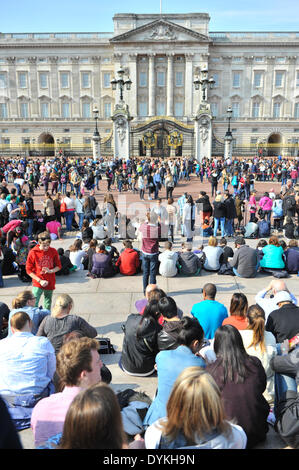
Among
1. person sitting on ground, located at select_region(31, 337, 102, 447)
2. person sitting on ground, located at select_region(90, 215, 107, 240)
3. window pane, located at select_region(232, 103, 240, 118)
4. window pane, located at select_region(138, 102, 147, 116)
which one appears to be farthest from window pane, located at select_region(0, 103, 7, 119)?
person sitting on ground, located at select_region(31, 337, 102, 447)

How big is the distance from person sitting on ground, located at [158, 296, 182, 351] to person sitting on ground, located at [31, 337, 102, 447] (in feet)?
4.65

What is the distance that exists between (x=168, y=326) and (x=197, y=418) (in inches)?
85.8

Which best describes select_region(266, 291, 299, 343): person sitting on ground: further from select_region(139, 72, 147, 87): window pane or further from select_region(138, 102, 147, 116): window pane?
select_region(139, 72, 147, 87): window pane

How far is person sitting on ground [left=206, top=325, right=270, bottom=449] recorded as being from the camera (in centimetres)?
352

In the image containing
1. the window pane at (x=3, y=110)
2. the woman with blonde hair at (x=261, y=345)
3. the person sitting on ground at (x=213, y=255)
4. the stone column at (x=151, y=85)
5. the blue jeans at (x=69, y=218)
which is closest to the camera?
the woman with blonde hair at (x=261, y=345)

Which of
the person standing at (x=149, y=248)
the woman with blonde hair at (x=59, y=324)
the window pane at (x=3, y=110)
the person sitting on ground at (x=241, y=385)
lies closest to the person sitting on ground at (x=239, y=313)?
the person sitting on ground at (x=241, y=385)

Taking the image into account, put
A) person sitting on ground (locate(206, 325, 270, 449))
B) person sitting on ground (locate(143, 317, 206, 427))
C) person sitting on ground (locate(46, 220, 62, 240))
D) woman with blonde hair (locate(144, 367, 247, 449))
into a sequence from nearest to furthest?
1. woman with blonde hair (locate(144, 367, 247, 449))
2. person sitting on ground (locate(206, 325, 270, 449))
3. person sitting on ground (locate(143, 317, 206, 427))
4. person sitting on ground (locate(46, 220, 62, 240))

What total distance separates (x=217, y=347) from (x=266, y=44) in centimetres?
6834

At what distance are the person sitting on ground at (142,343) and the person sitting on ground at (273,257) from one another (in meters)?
5.20

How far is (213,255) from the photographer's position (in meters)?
9.70

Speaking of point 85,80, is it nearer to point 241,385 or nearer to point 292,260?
point 292,260

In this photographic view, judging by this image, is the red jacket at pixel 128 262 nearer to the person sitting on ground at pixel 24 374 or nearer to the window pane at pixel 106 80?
the person sitting on ground at pixel 24 374

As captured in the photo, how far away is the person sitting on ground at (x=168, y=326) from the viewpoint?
180 inches

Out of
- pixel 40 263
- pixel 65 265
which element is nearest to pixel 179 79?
pixel 65 265
